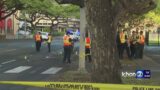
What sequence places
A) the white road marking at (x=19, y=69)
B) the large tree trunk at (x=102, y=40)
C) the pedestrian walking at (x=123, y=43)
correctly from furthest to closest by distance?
the pedestrian walking at (x=123, y=43) → the white road marking at (x=19, y=69) → the large tree trunk at (x=102, y=40)

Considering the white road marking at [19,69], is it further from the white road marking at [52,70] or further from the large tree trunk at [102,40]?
the large tree trunk at [102,40]

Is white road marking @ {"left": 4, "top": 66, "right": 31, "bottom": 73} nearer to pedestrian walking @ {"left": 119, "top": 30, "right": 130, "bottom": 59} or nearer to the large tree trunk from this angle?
pedestrian walking @ {"left": 119, "top": 30, "right": 130, "bottom": 59}

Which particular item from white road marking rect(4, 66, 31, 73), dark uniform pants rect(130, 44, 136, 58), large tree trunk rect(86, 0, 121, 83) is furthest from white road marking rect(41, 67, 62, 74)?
dark uniform pants rect(130, 44, 136, 58)

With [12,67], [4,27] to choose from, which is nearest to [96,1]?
[12,67]

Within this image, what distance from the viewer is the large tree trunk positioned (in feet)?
46.6

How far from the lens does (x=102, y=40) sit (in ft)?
46.7

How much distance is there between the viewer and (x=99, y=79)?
47.2 ft

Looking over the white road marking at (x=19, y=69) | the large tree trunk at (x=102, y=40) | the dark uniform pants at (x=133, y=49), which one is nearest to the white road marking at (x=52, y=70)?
the white road marking at (x=19, y=69)

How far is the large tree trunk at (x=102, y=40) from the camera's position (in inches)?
560

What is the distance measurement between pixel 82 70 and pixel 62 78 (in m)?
2.54

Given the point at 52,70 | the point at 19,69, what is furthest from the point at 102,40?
the point at 19,69

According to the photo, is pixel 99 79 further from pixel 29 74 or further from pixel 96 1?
pixel 29 74

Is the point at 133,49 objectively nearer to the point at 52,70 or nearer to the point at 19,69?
the point at 52,70

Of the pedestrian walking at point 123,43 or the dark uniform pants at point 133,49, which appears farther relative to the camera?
the dark uniform pants at point 133,49
